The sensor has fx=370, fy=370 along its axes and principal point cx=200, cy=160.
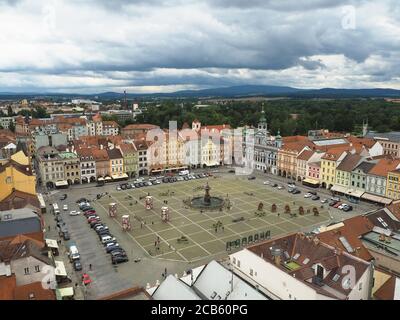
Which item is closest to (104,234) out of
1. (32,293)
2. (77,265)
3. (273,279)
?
(77,265)

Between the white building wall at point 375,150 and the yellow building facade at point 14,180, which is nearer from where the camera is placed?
the yellow building facade at point 14,180

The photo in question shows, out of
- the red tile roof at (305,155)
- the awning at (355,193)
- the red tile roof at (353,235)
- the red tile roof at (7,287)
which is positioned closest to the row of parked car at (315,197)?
the awning at (355,193)

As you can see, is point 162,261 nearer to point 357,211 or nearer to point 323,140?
point 357,211

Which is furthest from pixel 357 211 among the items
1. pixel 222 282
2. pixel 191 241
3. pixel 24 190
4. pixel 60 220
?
pixel 24 190

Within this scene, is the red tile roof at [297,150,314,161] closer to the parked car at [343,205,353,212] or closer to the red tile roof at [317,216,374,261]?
the parked car at [343,205,353,212]

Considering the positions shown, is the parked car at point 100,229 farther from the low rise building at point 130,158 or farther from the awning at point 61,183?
the low rise building at point 130,158
